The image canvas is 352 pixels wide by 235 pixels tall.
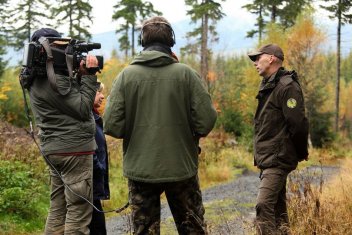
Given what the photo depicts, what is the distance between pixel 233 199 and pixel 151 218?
5373 millimetres

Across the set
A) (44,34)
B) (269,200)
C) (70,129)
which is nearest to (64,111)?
(70,129)

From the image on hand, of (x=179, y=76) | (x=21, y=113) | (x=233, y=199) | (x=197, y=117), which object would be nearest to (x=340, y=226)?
(x=197, y=117)

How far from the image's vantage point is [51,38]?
3848 millimetres

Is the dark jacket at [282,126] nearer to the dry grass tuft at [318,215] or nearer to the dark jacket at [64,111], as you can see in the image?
the dry grass tuft at [318,215]

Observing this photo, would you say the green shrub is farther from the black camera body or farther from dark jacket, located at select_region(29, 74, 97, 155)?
the black camera body

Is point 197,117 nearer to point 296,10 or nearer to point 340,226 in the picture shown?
point 340,226

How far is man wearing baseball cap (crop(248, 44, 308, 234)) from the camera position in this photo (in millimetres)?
3904

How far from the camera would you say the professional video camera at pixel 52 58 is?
12.0 ft

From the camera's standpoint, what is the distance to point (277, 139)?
3982 millimetres

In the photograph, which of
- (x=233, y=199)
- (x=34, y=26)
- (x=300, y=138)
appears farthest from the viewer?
(x=34, y=26)

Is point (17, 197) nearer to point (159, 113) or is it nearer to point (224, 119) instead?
point (159, 113)

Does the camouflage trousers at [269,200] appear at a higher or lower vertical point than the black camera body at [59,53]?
lower

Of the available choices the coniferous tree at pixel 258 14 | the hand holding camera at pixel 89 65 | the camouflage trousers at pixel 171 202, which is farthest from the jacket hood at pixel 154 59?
the coniferous tree at pixel 258 14

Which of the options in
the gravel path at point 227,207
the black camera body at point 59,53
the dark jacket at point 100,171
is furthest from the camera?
the gravel path at point 227,207
